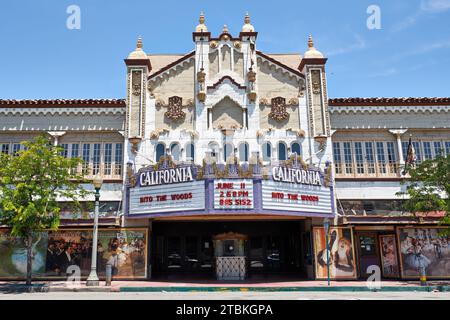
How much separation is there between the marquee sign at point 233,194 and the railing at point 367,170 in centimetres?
684

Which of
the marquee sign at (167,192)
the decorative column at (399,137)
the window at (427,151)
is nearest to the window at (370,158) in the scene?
the decorative column at (399,137)

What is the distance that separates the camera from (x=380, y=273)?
22.9 m

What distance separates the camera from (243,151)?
2455 centimetres

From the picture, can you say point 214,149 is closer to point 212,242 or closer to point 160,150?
point 160,150

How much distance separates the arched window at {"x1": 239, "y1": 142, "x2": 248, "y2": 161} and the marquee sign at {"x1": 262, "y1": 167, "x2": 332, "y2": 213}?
3.42 meters

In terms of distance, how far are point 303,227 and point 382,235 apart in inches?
185

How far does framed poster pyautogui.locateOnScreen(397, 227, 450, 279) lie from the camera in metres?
21.9

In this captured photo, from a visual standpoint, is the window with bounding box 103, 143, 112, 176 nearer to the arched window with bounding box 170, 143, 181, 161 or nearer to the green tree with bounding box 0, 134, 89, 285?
the arched window with bounding box 170, 143, 181, 161

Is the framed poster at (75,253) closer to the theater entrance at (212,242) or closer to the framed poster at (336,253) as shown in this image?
the theater entrance at (212,242)

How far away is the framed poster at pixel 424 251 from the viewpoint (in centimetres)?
2188

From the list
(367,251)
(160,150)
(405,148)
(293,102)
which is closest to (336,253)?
(367,251)

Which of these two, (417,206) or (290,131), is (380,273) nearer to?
(417,206)

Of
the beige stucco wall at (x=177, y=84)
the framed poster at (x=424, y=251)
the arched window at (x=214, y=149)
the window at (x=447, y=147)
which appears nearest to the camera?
the framed poster at (x=424, y=251)

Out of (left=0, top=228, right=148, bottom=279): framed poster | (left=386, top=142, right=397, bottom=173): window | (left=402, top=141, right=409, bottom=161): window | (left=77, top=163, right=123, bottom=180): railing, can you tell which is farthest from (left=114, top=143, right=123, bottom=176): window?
(left=402, top=141, right=409, bottom=161): window
